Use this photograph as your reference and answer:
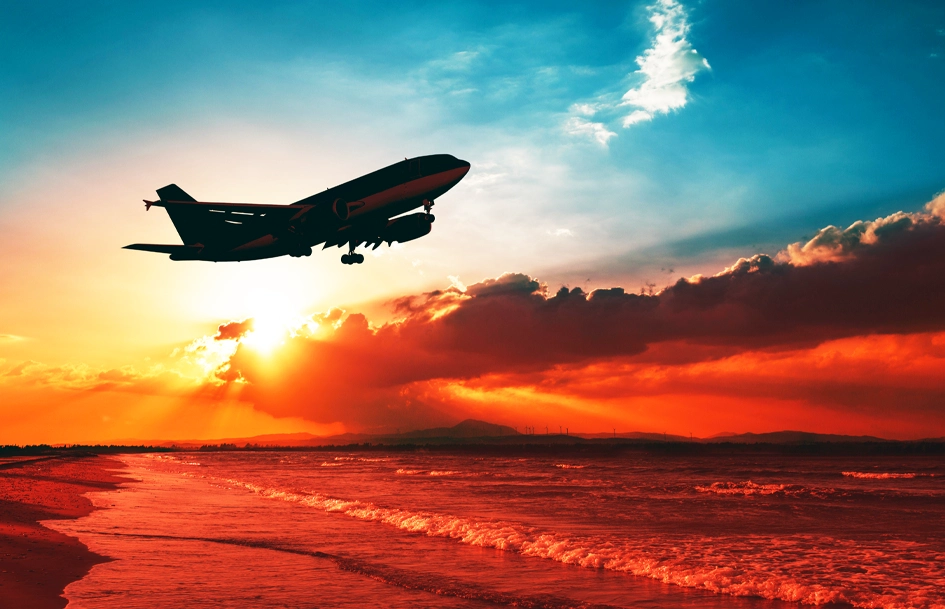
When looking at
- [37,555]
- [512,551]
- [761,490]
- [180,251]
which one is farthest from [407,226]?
[37,555]

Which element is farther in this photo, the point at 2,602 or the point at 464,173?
the point at 464,173

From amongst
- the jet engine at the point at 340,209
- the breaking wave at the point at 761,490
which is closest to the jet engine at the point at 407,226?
the jet engine at the point at 340,209

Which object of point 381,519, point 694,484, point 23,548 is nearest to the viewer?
point 23,548

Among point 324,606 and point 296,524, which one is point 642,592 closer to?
point 324,606

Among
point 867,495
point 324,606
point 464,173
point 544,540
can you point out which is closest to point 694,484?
point 867,495

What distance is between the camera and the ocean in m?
15.3

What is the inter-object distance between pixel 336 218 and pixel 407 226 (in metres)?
5.31

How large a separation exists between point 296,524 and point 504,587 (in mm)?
14445

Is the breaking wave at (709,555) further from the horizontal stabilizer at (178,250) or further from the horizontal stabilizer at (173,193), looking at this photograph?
the horizontal stabilizer at (173,193)

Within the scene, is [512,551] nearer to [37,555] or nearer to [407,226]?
[37,555]

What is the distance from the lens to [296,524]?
2827cm

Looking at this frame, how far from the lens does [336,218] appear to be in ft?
137

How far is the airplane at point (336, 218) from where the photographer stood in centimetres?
4250

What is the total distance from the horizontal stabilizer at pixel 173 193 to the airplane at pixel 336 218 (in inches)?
457
